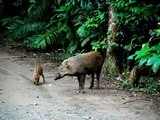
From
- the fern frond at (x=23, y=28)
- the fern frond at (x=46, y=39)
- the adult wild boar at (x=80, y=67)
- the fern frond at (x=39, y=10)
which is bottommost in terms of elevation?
the adult wild boar at (x=80, y=67)

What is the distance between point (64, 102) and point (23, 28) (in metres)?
9.46

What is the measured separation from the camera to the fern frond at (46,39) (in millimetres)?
16344

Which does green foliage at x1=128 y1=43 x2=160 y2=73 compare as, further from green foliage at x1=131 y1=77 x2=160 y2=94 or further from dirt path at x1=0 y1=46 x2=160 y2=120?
green foliage at x1=131 y1=77 x2=160 y2=94

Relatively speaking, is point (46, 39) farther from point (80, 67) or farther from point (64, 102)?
point (64, 102)

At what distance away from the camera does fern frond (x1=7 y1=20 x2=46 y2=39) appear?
1811 cm

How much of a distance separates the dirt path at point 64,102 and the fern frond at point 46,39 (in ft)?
13.9

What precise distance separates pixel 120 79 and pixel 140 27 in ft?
5.74

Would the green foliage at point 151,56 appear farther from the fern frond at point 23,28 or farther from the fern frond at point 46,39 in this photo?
the fern frond at point 23,28

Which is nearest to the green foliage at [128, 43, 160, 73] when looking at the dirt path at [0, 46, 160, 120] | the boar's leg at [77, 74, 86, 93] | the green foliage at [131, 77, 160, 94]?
the dirt path at [0, 46, 160, 120]

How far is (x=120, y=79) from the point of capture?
460 inches

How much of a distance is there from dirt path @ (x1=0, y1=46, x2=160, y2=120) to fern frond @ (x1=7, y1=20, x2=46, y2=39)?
243 inches

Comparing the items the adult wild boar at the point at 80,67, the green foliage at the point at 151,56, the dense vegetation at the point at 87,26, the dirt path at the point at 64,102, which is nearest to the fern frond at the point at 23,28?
the dense vegetation at the point at 87,26

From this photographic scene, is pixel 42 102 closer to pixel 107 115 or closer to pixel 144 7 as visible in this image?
pixel 107 115

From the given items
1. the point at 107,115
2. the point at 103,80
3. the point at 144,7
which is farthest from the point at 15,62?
the point at 107,115
